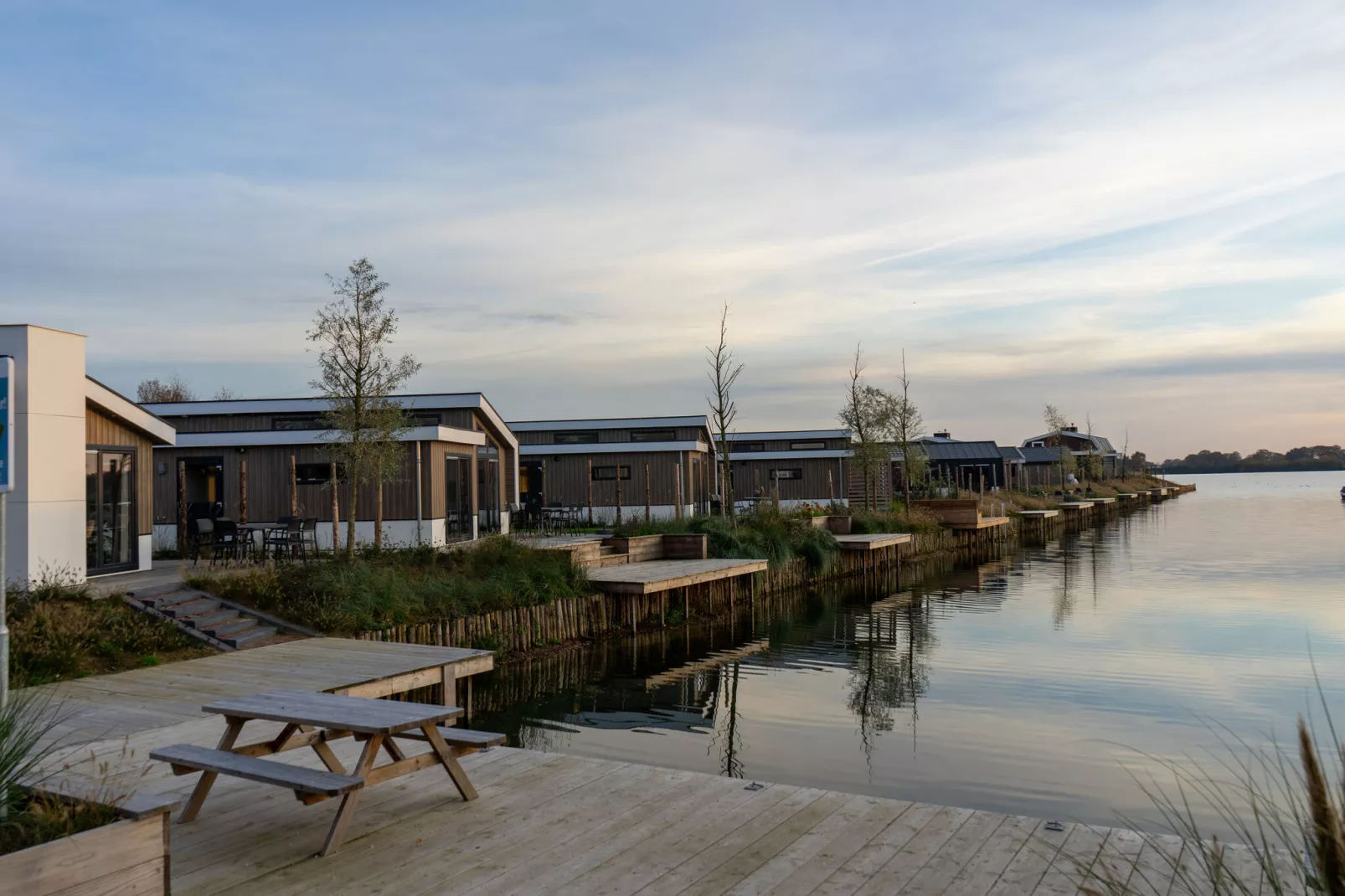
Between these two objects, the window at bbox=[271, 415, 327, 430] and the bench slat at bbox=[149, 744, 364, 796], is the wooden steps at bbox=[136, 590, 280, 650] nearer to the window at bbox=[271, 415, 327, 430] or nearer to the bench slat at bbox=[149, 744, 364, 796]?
the bench slat at bbox=[149, 744, 364, 796]

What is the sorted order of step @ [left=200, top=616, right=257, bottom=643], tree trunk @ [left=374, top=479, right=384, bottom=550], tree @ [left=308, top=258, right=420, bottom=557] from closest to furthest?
step @ [left=200, top=616, right=257, bottom=643], tree @ [left=308, top=258, right=420, bottom=557], tree trunk @ [left=374, top=479, right=384, bottom=550]

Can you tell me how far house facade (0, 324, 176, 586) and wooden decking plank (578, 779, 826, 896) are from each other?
34.6 ft

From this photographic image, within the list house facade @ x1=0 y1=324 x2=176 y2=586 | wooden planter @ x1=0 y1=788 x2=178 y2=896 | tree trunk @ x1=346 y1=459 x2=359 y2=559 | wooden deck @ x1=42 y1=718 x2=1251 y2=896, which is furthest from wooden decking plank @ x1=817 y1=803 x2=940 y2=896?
house facade @ x1=0 y1=324 x2=176 y2=586

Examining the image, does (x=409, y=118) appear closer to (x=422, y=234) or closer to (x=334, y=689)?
(x=422, y=234)

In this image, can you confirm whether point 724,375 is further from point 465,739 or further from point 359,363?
point 465,739

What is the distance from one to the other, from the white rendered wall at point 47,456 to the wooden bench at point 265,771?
8.98m

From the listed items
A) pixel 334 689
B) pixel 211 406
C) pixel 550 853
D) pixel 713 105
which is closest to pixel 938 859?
pixel 550 853

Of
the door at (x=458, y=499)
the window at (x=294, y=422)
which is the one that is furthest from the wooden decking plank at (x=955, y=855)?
the window at (x=294, y=422)

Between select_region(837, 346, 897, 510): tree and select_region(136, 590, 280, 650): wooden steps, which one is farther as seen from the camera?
select_region(837, 346, 897, 510): tree

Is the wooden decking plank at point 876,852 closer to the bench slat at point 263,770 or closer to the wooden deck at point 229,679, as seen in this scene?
the bench slat at point 263,770

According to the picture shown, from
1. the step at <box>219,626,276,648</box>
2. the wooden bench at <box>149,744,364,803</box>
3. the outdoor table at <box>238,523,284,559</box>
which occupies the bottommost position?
the step at <box>219,626,276,648</box>

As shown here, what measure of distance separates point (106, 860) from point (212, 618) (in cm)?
867

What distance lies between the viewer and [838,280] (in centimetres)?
2188

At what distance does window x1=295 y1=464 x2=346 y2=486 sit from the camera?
20.8m
